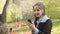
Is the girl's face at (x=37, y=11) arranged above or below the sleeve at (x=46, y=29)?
above

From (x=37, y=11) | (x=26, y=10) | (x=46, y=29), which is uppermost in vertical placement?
(x=37, y=11)

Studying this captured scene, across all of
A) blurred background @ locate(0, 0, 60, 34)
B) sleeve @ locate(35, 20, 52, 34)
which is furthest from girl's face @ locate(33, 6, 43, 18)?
blurred background @ locate(0, 0, 60, 34)

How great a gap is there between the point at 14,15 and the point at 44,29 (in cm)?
644

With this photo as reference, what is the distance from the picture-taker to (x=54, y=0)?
28.1ft

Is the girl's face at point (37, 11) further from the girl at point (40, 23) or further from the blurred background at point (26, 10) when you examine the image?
the blurred background at point (26, 10)

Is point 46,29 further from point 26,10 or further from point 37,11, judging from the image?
point 26,10

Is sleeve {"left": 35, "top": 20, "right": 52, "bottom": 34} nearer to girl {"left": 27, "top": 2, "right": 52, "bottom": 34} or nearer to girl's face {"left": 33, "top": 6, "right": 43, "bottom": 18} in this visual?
girl {"left": 27, "top": 2, "right": 52, "bottom": 34}

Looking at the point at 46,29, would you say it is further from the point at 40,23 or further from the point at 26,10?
the point at 26,10

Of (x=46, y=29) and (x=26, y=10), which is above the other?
(x=46, y=29)

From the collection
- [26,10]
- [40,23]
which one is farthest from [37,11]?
[26,10]

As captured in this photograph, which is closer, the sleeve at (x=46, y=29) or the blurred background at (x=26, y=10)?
the sleeve at (x=46, y=29)

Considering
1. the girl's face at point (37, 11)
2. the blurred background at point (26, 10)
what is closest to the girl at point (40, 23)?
the girl's face at point (37, 11)

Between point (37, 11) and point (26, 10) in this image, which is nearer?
point (37, 11)

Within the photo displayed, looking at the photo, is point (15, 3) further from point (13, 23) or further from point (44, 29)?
point (44, 29)
